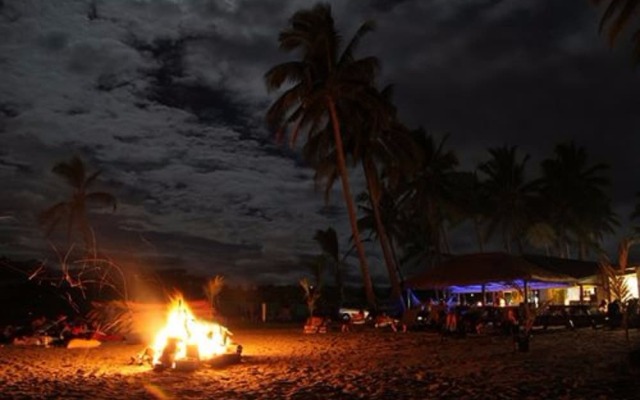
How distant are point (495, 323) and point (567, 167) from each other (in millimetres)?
30575

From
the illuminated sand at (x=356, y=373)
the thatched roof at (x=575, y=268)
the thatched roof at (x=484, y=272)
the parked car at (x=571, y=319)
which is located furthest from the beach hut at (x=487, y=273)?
the illuminated sand at (x=356, y=373)

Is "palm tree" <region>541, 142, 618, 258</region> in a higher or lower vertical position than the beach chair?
higher

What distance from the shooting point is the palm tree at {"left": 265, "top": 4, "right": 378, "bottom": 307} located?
3161 centimetres

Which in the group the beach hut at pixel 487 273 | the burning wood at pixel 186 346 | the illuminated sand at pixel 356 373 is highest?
the beach hut at pixel 487 273

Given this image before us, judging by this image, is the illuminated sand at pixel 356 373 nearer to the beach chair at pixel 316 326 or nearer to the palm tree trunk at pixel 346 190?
the beach chair at pixel 316 326

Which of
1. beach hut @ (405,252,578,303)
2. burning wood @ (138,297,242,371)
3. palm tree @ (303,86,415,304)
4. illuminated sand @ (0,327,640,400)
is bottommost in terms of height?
illuminated sand @ (0,327,640,400)

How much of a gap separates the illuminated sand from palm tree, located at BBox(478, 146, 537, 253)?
93.9ft

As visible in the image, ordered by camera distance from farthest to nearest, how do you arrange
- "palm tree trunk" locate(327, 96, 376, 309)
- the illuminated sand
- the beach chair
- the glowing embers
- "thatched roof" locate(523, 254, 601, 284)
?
"palm tree trunk" locate(327, 96, 376, 309) < "thatched roof" locate(523, 254, 601, 284) < the beach chair < the glowing embers < the illuminated sand

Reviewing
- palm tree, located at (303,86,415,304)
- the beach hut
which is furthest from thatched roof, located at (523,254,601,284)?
palm tree, located at (303,86,415,304)

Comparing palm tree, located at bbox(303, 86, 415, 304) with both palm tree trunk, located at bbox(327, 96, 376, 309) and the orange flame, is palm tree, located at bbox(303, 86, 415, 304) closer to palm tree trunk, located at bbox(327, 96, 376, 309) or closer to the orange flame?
palm tree trunk, located at bbox(327, 96, 376, 309)

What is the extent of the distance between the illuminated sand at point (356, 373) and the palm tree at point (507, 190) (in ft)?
93.9

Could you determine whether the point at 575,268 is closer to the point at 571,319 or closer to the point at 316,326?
the point at 571,319

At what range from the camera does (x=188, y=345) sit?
14.2 meters

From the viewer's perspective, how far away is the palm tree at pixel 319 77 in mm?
31609
